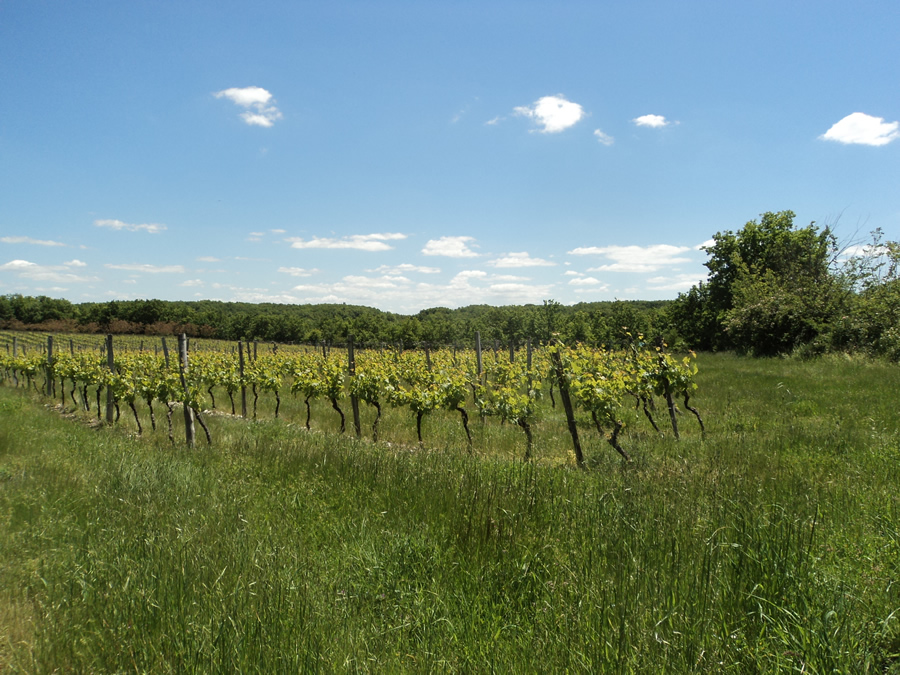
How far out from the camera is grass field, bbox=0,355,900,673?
211 cm

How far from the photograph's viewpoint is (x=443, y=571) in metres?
3.01

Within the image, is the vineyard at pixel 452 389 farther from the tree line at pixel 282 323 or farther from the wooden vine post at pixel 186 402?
the tree line at pixel 282 323

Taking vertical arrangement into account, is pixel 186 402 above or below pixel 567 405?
below

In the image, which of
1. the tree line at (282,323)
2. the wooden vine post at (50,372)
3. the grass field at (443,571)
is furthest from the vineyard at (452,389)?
the tree line at (282,323)

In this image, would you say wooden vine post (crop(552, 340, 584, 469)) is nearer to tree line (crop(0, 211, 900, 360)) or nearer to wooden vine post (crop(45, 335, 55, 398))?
tree line (crop(0, 211, 900, 360))

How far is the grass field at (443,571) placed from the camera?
6.92ft

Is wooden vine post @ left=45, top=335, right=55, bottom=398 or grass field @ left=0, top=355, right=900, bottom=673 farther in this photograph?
wooden vine post @ left=45, top=335, right=55, bottom=398

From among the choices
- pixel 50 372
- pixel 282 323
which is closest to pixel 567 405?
pixel 50 372

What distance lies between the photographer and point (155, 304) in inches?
3656

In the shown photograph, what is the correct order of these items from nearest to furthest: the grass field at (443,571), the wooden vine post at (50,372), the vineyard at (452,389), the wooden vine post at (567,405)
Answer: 1. the grass field at (443,571)
2. the wooden vine post at (567,405)
3. the vineyard at (452,389)
4. the wooden vine post at (50,372)

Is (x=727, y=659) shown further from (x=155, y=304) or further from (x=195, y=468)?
(x=155, y=304)

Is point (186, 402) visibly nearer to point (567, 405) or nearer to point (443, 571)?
point (567, 405)

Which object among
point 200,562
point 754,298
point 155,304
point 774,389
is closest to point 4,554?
point 200,562

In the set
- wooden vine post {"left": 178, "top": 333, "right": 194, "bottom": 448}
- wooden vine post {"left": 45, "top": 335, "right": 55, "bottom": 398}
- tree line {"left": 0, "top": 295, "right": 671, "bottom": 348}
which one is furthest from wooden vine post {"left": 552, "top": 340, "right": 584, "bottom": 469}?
tree line {"left": 0, "top": 295, "right": 671, "bottom": 348}
